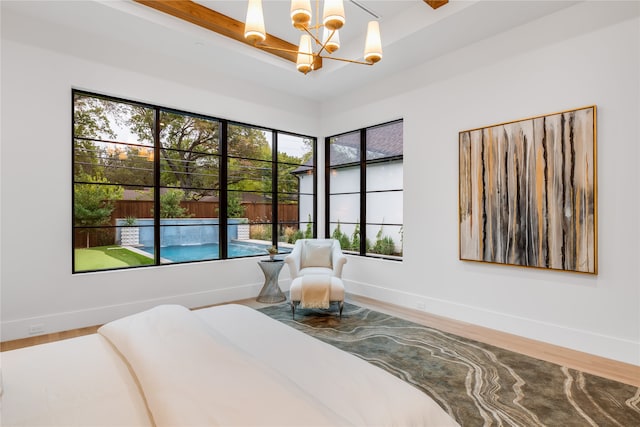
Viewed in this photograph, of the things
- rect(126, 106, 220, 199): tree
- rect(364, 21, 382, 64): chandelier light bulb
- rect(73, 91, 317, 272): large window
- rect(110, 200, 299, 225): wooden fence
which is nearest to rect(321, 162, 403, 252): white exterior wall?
rect(73, 91, 317, 272): large window

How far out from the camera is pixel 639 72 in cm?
271

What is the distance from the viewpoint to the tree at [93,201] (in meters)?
3.58

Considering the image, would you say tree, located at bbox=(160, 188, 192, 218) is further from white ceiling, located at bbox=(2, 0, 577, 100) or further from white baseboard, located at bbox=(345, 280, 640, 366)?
white baseboard, located at bbox=(345, 280, 640, 366)

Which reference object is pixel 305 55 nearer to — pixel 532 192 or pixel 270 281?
pixel 532 192

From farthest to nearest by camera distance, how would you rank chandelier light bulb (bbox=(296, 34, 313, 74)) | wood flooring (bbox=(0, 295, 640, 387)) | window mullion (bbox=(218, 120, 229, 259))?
window mullion (bbox=(218, 120, 229, 259)) → chandelier light bulb (bbox=(296, 34, 313, 74)) → wood flooring (bbox=(0, 295, 640, 387))

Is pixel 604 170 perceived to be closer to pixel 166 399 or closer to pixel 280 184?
pixel 166 399

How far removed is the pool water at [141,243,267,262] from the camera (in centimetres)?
420

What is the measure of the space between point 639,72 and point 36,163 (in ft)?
18.4

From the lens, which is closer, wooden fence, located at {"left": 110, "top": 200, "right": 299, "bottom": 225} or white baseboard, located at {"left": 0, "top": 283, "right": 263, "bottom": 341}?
white baseboard, located at {"left": 0, "top": 283, "right": 263, "bottom": 341}

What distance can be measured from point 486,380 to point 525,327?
1.21m

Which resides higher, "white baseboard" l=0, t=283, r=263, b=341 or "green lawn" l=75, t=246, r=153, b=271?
"green lawn" l=75, t=246, r=153, b=271

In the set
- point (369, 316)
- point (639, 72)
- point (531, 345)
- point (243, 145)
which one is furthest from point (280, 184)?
point (639, 72)

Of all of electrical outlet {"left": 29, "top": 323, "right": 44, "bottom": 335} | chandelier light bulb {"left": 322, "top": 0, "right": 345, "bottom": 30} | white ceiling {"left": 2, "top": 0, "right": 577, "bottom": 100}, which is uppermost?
white ceiling {"left": 2, "top": 0, "right": 577, "bottom": 100}

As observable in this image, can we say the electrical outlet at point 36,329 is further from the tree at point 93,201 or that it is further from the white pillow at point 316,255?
the white pillow at point 316,255
